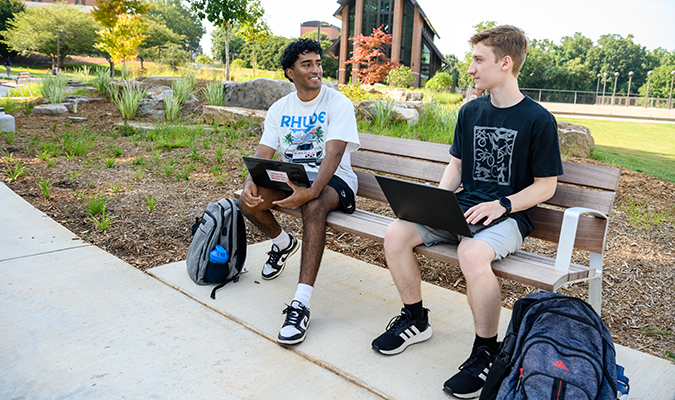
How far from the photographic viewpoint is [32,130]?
8.58 metres

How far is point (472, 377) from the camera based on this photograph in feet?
6.88

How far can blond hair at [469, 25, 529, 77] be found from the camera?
2365 millimetres

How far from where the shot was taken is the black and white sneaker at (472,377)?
2.06m

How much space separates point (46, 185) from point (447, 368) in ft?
14.9

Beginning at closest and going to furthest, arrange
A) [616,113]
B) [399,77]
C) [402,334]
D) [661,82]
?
[402,334] < [399,77] < [616,113] < [661,82]

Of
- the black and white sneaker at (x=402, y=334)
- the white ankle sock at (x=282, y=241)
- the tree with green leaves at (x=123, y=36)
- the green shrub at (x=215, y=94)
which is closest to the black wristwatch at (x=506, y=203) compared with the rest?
the black and white sneaker at (x=402, y=334)

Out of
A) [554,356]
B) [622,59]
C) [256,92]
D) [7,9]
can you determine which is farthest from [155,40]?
[622,59]

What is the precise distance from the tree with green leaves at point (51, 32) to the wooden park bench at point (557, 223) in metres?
47.6

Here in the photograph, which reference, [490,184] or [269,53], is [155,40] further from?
[490,184]

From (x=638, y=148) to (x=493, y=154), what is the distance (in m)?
11.6

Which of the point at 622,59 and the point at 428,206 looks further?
the point at 622,59

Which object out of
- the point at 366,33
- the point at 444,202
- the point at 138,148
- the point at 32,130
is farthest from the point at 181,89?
the point at 366,33

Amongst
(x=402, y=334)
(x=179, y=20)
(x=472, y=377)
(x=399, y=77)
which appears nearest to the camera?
(x=472, y=377)

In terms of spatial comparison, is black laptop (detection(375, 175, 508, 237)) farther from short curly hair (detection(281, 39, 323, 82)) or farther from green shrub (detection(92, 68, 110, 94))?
green shrub (detection(92, 68, 110, 94))
